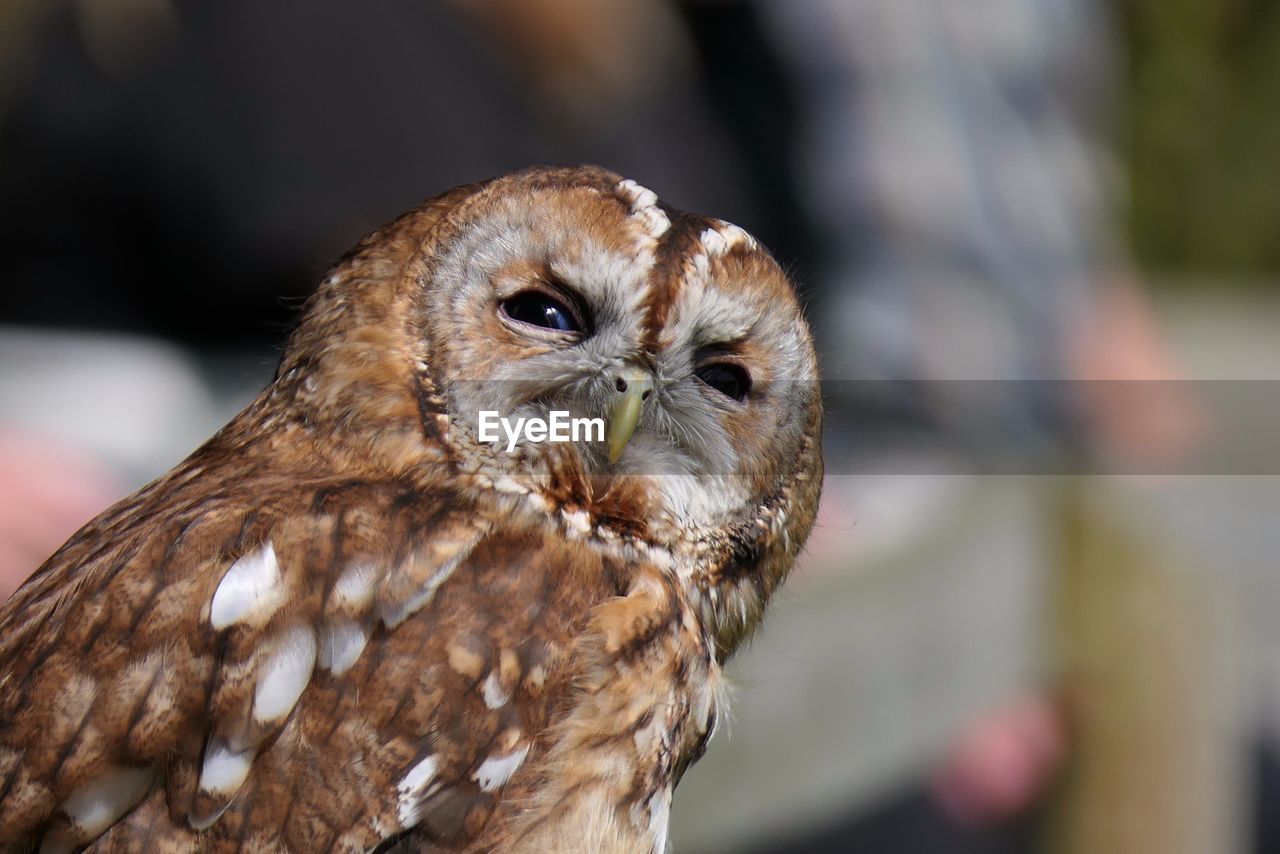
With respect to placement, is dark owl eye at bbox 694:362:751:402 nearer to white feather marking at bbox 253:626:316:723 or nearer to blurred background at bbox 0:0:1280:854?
blurred background at bbox 0:0:1280:854

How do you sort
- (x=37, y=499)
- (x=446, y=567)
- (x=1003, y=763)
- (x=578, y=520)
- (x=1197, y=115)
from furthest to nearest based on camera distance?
(x=1197, y=115), (x=1003, y=763), (x=37, y=499), (x=578, y=520), (x=446, y=567)

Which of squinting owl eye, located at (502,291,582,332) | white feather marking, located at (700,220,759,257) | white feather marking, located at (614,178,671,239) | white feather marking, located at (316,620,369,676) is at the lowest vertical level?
white feather marking, located at (316,620,369,676)

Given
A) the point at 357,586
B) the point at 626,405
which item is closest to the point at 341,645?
the point at 357,586

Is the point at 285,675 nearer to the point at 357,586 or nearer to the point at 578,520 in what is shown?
the point at 357,586

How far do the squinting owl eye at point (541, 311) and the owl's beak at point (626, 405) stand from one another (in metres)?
0.07

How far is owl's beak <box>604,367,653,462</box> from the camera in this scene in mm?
1351

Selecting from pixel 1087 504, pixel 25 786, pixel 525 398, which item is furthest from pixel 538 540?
pixel 1087 504

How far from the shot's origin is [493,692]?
4.13ft

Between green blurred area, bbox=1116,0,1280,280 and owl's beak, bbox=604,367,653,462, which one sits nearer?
owl's beak, bbox=604,367,653,462

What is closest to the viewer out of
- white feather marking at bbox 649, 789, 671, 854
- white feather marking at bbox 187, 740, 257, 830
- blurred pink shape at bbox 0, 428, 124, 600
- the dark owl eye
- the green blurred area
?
white feather marking at bbox 187, 740, 257, 830

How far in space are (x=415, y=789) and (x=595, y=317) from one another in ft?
1.59

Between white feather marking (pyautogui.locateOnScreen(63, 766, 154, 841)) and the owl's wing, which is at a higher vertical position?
the owl's wing

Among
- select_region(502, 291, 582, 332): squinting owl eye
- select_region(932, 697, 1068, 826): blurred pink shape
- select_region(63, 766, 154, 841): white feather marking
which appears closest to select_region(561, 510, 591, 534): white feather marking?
select_region(502, 291, 582, 332): squinting owl eye

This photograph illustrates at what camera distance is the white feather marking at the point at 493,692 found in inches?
49.4
